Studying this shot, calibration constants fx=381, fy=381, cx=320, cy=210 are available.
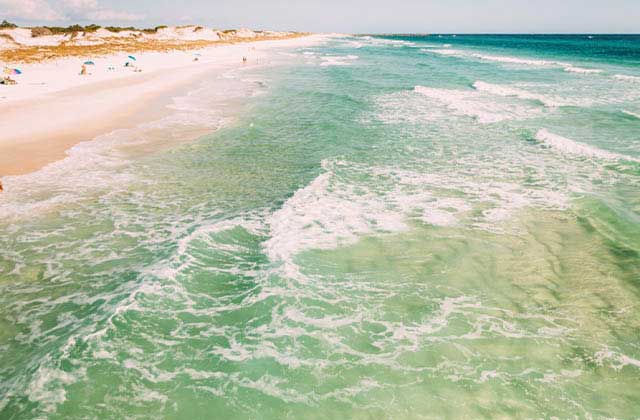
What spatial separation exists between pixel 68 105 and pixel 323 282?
25.2 metres

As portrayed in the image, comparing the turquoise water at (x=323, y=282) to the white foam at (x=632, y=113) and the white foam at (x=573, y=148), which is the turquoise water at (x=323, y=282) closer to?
the white foam at (x=573, y=148)

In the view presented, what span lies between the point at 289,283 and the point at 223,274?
5.13 ft

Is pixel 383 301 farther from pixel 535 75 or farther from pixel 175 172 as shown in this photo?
pixel 535 75

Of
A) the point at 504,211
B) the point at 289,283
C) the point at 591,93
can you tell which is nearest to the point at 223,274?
the point at 289,283

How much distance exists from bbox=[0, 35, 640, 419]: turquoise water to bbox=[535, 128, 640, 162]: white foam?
17cm

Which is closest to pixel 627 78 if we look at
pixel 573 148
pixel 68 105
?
pixel 573 148

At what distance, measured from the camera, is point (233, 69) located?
52844mm

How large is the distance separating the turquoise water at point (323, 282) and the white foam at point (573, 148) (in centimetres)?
17

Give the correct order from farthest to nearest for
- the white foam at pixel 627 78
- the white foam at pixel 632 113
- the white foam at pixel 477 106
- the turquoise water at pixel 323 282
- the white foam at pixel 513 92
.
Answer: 1. the white foam at pixel 627 78
2. the white foam at pixel 513 92
3. the white foam at pixel 477 106
4. the white foam at pixel 632 113
5. the turquoise water at pixel 323 282

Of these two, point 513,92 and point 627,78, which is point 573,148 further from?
point 627,78

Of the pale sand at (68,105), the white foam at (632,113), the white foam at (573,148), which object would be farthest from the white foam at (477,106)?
the pale sand at (68,105)

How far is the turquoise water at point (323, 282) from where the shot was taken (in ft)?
19.1

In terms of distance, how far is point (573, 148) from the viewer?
17.7 m

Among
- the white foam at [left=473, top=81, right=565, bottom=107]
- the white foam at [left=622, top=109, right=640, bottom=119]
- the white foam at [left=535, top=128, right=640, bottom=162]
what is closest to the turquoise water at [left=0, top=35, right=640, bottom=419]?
the white foam at [left=535, top=128, right=640, bottom=162]
